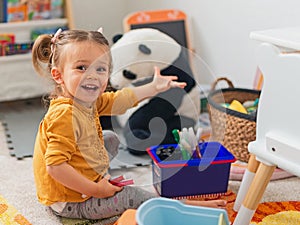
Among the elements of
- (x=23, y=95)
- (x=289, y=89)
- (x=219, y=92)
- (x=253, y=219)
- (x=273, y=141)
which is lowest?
(x=23, y=95)

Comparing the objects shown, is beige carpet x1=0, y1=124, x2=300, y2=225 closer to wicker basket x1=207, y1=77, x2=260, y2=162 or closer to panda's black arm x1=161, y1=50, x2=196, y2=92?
wicker basket x1=207, y1=77, x2=260, y2=162

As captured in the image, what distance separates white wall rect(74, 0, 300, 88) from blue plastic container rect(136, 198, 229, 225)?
0.69 meters

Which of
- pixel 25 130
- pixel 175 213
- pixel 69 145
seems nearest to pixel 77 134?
pixel 69 145

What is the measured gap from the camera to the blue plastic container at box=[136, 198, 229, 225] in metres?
1.00

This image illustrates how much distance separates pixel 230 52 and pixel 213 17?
18 cm

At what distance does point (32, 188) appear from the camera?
5.02ft

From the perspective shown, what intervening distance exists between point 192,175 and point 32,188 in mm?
484

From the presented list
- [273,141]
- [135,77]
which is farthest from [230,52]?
[273,141]

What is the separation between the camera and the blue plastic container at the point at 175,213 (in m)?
1.00

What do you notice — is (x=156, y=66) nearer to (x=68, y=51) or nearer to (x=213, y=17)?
(x=68, y=51)

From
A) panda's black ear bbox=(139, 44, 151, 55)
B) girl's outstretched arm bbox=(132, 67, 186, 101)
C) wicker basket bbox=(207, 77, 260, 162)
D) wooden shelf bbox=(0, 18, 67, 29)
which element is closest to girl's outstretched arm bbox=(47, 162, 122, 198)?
girl's outstretched arm bbox=(132, 67, 186, 101)

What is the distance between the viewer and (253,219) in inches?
52.4

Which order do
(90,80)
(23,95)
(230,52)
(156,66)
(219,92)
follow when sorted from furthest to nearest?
(23,95)
(230,52)
(219,92)
(156,66)
(90,80)

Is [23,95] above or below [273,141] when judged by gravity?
below
